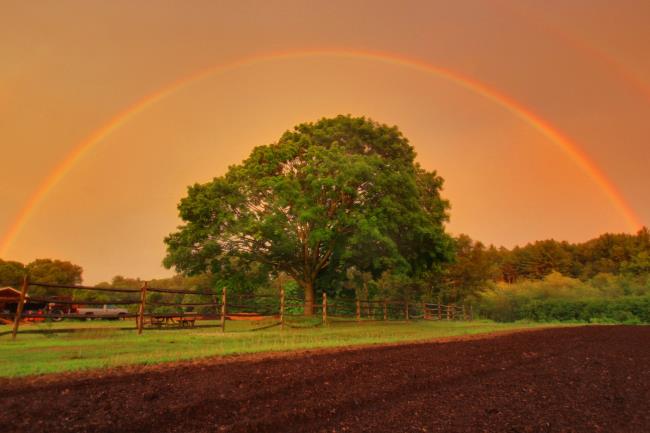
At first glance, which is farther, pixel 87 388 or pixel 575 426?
pixel 87 388

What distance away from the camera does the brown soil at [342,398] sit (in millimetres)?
4770

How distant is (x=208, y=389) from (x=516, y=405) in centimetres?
443

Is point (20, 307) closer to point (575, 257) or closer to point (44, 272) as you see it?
point (44, 272)

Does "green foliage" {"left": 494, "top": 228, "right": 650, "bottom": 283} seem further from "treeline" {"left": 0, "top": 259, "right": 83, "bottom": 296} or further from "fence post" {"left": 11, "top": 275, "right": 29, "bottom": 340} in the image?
"treeline" {"left": 0, "top": 259, "right": 83, "bottom": 296}

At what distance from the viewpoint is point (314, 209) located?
22.4m

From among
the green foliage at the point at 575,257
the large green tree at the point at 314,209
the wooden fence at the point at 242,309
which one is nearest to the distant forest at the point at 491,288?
the wooden fence at the point at 242,309

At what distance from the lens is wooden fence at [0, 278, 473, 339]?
13789 mm

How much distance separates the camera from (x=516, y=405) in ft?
18.6

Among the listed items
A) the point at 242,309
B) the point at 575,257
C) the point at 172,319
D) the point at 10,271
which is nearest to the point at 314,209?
the point at 242,309

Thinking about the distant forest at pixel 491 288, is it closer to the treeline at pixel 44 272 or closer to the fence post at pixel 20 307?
the treeline at pixel 44 272

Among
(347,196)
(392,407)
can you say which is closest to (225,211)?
(347,196)


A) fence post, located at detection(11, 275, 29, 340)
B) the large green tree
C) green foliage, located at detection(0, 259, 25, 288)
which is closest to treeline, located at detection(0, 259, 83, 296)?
green foliage, located at detection(0, 259, 25, 288)

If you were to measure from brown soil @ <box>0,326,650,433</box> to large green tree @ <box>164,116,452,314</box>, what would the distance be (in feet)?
45.1

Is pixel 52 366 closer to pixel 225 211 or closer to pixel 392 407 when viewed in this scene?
pixel 392 407
